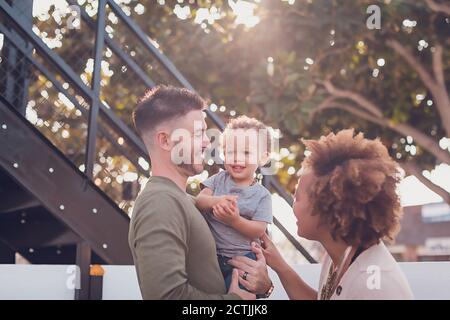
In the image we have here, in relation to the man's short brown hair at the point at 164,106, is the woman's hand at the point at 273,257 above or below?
below

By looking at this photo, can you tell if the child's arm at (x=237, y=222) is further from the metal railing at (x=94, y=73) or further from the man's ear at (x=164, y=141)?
the metal railing at (x=94, y=73)

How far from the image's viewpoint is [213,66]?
36.1 ft

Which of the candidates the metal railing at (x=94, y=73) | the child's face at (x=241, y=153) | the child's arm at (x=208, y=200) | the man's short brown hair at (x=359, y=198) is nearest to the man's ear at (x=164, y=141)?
the child's arm at (x=208, y=200)

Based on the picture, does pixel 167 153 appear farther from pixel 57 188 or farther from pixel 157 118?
pixel 57 188

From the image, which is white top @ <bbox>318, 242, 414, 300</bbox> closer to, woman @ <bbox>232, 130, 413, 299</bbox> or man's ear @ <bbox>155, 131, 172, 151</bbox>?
woman @ <bbox>232, 130, 413, 299</bbox>

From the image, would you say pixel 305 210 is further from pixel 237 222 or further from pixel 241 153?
pixel 241 153

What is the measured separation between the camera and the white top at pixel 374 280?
2.51m

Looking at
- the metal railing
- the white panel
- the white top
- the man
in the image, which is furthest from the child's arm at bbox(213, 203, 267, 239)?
the white panel

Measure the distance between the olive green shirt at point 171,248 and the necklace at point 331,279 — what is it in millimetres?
395

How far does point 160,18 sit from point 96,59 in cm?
597

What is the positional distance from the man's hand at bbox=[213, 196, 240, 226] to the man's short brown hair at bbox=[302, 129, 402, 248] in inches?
13.7

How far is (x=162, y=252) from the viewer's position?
2.51 meters

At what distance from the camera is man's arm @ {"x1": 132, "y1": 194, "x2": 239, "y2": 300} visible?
250cm
